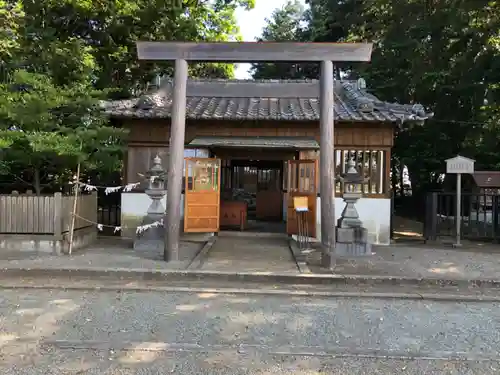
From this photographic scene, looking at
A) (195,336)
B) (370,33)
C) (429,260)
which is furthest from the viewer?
(370,33)

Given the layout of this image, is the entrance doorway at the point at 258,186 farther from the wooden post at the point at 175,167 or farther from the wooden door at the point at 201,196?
the wooden post at the point at 175,167

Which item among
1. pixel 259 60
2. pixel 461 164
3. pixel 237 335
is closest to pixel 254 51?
pixel 259 60

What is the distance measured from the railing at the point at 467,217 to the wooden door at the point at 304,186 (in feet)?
11.0

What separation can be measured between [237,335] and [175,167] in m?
4.03

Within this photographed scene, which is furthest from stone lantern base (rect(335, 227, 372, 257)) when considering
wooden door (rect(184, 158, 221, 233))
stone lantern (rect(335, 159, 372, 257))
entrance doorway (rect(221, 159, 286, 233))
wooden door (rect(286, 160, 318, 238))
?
entrance doorway (rect(221, 159, 286, 233))

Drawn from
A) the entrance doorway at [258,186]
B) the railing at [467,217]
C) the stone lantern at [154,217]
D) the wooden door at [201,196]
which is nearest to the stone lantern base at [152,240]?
the stone lantern at [154,217]

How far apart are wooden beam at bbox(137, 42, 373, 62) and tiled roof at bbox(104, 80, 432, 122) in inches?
114

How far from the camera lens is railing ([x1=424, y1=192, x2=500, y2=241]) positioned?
35.6ft

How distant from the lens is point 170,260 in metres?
7.76

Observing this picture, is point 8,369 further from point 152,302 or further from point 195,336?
point 152,302

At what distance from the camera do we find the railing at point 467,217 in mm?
10852

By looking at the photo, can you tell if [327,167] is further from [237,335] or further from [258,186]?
[258,186]

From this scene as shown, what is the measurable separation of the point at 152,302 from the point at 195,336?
152 centimetres

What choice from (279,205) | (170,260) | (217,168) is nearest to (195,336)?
(170,260)
